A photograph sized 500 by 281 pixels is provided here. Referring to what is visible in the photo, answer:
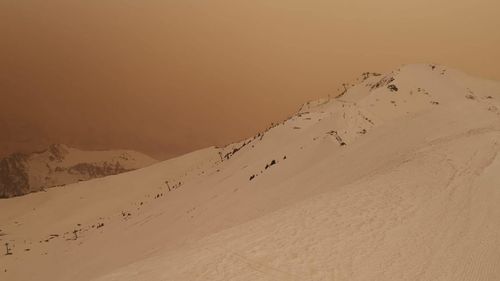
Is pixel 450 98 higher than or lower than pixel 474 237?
higher

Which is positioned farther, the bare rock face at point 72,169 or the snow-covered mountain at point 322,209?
the bare rock face at point 72,169

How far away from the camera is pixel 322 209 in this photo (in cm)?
1114

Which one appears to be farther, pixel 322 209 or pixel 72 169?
pixel 72 169

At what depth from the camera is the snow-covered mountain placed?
8.71 meters

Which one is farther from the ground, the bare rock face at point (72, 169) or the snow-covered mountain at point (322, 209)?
the bare rock face at point (72, 169)

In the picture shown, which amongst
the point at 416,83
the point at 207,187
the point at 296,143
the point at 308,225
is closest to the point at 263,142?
the point at 296,143

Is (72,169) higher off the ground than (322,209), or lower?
higher

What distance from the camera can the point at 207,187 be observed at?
22031 mm

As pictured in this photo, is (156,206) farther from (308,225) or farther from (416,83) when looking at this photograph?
(416,83)

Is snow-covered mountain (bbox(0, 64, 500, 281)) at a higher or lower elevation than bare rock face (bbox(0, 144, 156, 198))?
lower

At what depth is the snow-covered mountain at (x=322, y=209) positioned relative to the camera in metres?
8.71

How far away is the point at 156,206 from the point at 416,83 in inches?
739

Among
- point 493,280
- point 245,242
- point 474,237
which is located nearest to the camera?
point 493,280

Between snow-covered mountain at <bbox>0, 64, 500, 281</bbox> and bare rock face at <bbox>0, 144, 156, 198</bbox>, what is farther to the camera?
bare rock face at <bbox>0, 144, 156, 198</bbox>
